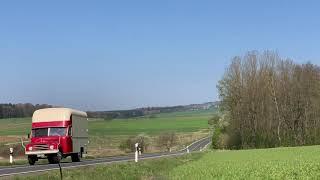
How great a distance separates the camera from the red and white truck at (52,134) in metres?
34.1

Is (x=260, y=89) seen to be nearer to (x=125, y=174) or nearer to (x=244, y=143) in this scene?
(x=244, y=143)

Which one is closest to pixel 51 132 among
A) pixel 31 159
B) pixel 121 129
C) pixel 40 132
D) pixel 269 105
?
pixel 40 132

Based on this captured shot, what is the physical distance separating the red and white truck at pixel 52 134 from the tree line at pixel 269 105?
161 feet

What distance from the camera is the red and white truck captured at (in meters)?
34.1

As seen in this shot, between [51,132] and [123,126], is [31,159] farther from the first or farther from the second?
[123,126]

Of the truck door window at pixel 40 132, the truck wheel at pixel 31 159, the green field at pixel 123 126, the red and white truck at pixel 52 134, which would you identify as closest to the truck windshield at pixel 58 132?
the red and white truck at pixel 52 134

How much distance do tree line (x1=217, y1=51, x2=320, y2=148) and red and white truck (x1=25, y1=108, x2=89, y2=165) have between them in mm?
49155

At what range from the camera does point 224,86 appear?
83.9 m

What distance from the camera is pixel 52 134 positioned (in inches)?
1366

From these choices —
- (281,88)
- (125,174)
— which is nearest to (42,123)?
(125,174)

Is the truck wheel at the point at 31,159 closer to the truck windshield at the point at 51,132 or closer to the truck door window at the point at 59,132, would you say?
the truck windshield at the point at 51,132

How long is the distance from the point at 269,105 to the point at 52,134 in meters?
55.0

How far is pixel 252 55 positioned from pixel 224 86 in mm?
8531

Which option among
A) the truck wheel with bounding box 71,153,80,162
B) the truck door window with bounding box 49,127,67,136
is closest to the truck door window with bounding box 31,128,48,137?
the truck door window with bounding box 49,127,67,136
